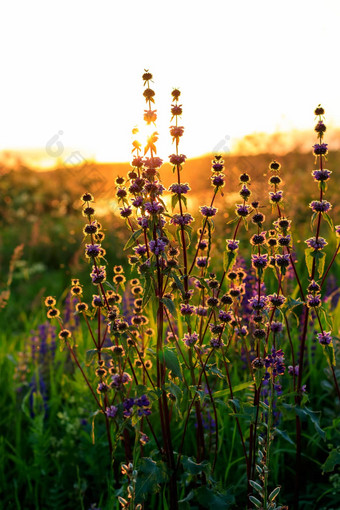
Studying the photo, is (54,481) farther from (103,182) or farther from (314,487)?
(103,182)

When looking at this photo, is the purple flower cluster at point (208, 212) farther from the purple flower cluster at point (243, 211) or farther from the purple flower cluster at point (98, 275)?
the purple flower cluster at point (98, 275)

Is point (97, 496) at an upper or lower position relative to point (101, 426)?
lower

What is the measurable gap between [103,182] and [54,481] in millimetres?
8700

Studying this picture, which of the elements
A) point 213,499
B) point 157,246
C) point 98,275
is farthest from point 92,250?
point 213,499

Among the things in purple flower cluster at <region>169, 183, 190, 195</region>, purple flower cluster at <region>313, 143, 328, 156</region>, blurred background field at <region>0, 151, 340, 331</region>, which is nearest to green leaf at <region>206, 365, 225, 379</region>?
purple flower cluster at <region>169, 183, 190, 195</region>

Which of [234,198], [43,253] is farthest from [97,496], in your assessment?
Result: [43,253]

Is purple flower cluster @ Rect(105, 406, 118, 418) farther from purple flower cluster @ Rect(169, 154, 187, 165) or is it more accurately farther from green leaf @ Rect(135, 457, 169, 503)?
purple flower cluster @ Rect(169, 154, 187, 165)

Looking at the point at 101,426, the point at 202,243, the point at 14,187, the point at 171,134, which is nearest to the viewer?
the point at 171,134

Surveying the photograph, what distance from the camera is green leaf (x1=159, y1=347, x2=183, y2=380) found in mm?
2190

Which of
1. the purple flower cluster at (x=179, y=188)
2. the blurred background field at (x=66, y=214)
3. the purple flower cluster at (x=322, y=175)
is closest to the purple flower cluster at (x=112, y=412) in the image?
the purple flower cluster at (x=179, y=188)

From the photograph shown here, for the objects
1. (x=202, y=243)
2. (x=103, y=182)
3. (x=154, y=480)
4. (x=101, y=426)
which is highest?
(x=103, y=182)

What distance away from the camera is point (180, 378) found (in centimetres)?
222

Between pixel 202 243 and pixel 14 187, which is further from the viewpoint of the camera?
pixel 14 187

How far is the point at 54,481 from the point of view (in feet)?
11.1
